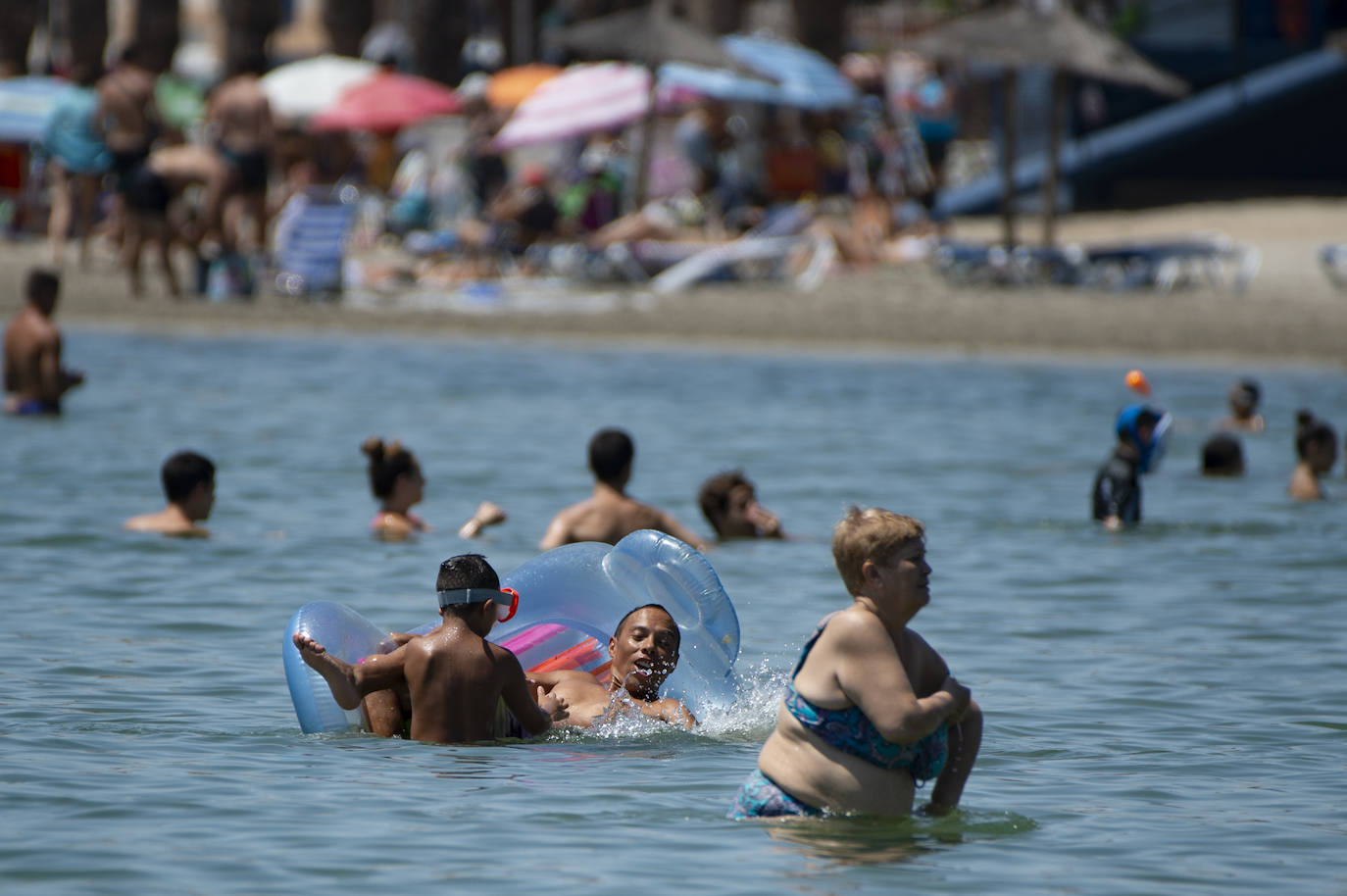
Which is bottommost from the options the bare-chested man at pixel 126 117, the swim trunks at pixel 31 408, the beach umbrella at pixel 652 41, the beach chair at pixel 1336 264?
the swim trunks at pixel 31 408

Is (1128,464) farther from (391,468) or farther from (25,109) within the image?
(25,109)

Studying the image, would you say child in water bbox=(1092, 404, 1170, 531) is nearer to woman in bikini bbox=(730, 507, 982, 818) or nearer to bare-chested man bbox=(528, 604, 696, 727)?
bare-chested man bbox=(528, 604, 696, 727)

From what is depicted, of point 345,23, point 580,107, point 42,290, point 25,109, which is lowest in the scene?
point 42,290

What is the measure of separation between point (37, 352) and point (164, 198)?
6601 millimetres

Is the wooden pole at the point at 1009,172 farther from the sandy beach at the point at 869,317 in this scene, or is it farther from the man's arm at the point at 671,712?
the man's arm at the point at 671,712

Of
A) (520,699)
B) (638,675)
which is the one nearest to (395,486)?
(638,675)

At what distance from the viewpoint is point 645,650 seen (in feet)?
22.6

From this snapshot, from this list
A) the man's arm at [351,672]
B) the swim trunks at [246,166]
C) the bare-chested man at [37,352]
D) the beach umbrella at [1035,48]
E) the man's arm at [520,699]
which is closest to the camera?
the man's arm at [351,672]

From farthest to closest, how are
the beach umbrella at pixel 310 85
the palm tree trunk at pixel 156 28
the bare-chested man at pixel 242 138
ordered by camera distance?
the palm tree trunk at pixel 156 28 → the beach umbrella at pixel 310 85 → the bare-chested man at pixel 242 138

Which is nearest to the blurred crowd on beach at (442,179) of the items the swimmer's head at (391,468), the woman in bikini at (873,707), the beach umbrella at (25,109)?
the beach umbrella at (25,109)

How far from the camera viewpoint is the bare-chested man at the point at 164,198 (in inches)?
794

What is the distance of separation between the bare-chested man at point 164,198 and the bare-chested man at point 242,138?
16 centimetres

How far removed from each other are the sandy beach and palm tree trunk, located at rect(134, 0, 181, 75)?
32.1 feet

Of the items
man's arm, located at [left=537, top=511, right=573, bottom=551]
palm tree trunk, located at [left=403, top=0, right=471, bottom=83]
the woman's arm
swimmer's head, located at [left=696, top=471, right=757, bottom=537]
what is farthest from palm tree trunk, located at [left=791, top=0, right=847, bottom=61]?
the woman's arm
